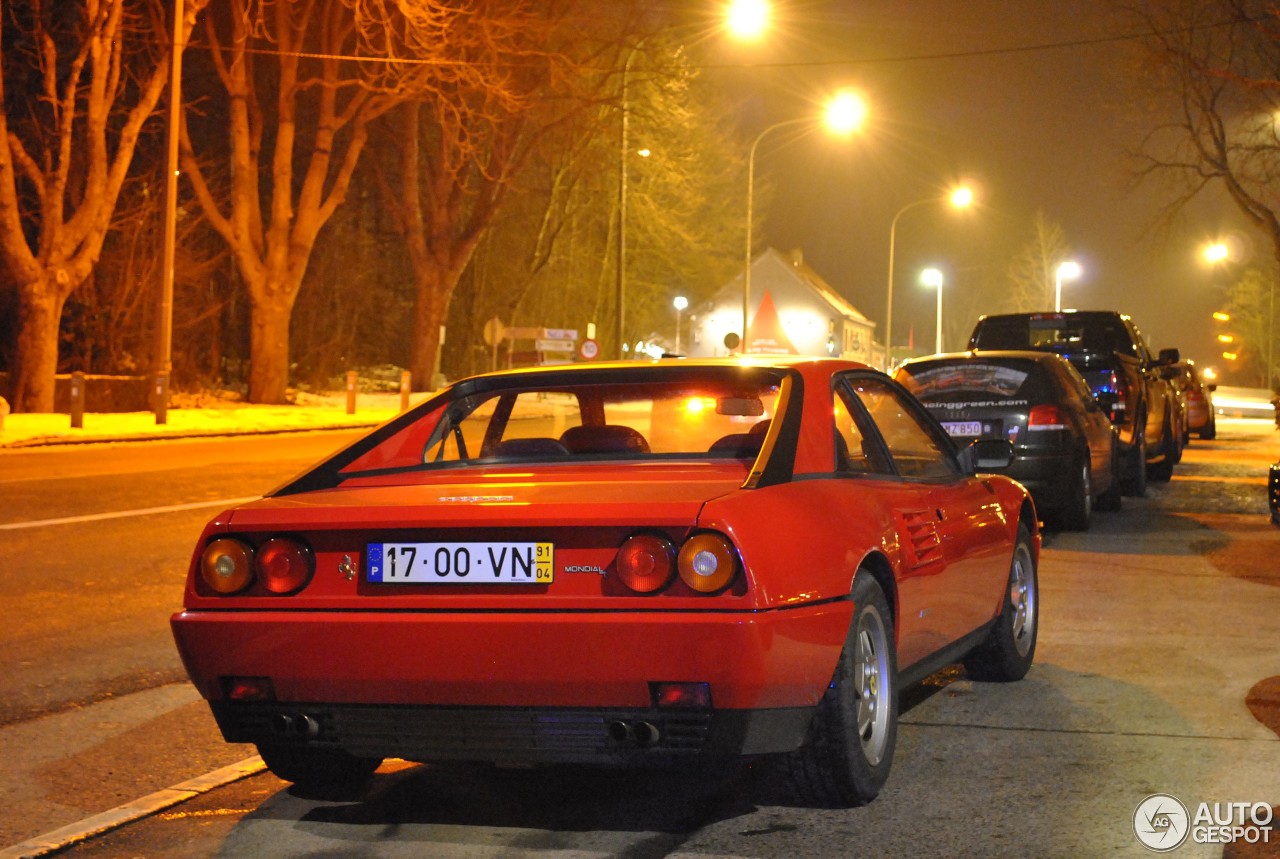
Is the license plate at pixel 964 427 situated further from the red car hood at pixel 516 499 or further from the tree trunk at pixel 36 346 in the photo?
the tree trunk at pixel 36 346

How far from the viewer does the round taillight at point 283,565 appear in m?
4.67

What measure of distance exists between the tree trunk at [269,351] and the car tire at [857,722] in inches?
1181

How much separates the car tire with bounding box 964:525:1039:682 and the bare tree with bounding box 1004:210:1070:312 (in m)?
124

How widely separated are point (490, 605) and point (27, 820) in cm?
163

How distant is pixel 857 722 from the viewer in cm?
491

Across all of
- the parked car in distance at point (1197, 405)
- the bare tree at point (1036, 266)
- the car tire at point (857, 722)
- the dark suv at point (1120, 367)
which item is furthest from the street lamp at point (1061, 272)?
the car tire at point (857, 722)

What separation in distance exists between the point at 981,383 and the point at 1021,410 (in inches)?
15.2

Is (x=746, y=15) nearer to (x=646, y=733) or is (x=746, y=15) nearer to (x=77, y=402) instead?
(x=77, y=402)

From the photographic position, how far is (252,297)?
110 feet

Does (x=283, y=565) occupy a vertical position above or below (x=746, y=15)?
below

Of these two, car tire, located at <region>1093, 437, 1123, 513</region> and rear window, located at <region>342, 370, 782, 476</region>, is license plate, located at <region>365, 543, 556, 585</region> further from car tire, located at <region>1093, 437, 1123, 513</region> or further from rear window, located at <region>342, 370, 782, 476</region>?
car tire, located at <region>1093, 437, 1123, 513</region>

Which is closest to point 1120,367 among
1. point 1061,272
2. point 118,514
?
point 118,514

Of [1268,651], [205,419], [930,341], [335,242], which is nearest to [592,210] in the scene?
[335,242]

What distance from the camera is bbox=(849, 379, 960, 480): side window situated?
6.23m
